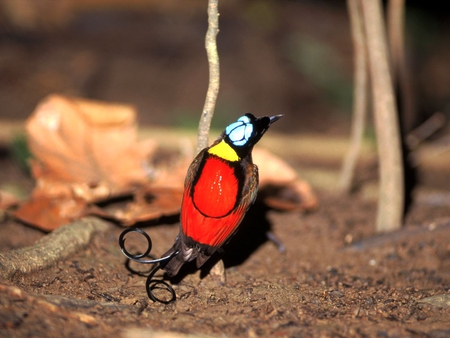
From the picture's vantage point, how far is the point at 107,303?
85.3 inches

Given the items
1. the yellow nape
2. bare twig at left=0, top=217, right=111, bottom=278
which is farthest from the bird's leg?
bare twig at left=0, top=217, right=111, bottom=278

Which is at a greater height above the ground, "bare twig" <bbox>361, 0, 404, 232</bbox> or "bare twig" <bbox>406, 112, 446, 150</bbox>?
"bare twig" <bbox>361, 0, 404, 232</bbox>

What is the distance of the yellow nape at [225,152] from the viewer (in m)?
2.37

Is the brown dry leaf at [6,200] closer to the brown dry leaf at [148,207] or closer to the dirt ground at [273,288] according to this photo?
the dirt ground at [273,288]

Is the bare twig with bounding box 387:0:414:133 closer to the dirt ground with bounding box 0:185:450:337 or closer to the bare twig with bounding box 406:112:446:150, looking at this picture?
Result: the dirt ground with bounding box 0:185:450:337

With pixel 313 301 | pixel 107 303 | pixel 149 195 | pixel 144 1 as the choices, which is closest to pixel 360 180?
pixel 149 195

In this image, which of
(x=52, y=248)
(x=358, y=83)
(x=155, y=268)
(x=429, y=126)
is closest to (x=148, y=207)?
(x=52, y=248)

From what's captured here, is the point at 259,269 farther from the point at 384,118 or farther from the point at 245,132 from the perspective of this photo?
the point at 384,118

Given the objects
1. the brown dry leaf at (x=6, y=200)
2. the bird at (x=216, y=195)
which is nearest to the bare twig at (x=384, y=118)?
the bird at (x=216, y=195)

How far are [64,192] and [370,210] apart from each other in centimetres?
197

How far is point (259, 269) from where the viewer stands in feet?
9.22

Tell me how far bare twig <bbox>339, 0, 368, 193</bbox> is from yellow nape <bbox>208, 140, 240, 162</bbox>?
122 cm

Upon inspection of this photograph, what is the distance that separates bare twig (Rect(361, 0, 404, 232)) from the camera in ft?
9.63

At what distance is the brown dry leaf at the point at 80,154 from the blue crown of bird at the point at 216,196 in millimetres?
1001
